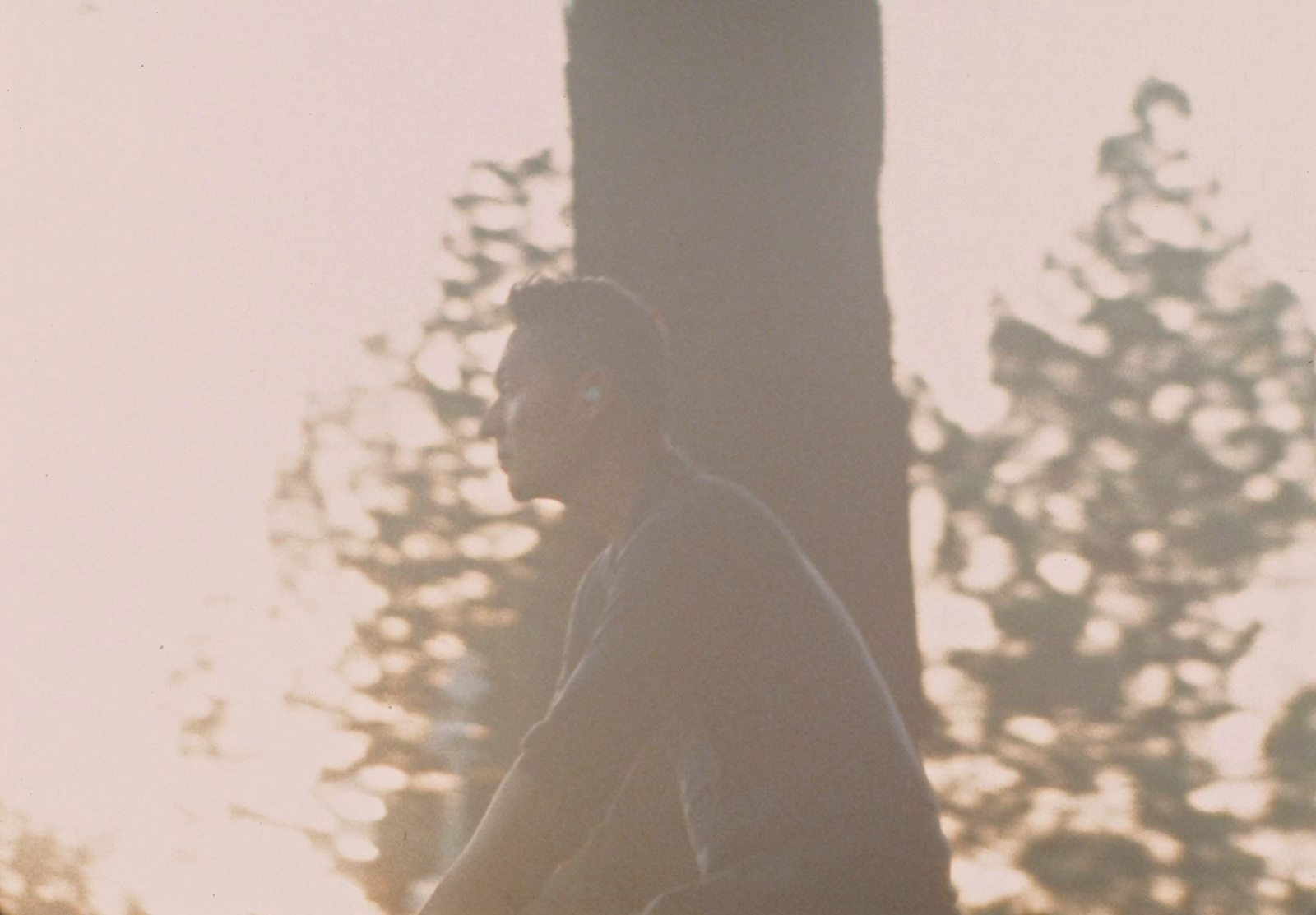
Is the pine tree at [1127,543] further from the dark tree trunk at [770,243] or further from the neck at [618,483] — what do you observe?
the neck at [618,483]

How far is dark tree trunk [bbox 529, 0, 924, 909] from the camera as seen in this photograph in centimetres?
344

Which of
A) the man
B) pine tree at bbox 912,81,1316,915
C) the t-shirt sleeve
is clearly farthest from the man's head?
pine tree at bbox 912,81,1316,915

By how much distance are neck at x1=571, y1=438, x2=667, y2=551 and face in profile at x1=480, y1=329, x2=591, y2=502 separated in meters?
0.04

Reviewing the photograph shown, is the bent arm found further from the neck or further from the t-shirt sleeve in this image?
the neck

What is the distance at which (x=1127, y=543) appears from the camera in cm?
420

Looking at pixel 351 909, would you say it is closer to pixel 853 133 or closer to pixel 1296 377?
pixel 853 133

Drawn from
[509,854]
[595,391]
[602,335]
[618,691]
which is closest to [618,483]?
[595,391]

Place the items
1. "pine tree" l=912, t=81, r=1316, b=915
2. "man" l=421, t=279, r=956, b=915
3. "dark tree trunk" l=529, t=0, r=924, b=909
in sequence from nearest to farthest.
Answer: "man" l=421, t=279, r=956, b=915
"dark tree trunk" l=529, t=0, r=924, b=909
"pine tree" l=912, t=81, r=1316, b=915

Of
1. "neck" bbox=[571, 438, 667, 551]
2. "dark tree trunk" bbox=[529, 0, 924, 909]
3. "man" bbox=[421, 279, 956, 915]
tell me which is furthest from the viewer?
"dark tree trunk" bbox=[529, 0, 924, 909]

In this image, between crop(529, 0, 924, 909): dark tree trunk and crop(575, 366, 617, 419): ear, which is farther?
crop(529, 0, 924, 909): dark tree trunk

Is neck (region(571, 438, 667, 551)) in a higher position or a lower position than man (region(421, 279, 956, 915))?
→ higher

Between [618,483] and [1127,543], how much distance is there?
190 cm

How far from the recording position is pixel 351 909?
173 inches

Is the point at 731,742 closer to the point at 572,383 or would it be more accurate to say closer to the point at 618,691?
the point at 618,691
